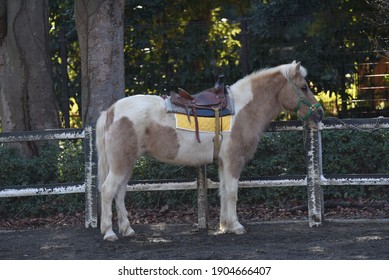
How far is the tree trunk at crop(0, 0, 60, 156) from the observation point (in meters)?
11.6

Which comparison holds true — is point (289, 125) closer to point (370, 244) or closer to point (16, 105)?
point (370, 244)

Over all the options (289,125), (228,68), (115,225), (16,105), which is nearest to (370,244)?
(289,125)

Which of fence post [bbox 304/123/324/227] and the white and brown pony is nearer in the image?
the white and brown pony

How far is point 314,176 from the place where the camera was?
9.05 metres

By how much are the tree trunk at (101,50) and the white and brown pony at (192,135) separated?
179 cm

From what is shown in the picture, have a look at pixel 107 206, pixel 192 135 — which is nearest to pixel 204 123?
pixel 192 135

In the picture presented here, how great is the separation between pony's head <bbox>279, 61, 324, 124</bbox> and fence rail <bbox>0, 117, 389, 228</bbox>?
0.78 ft

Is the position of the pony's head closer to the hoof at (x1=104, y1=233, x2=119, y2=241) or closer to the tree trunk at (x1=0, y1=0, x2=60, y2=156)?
the hoof at (x1=104, y1=233, x2=119, y2=241)

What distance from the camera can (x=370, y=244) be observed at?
7930 millimetres

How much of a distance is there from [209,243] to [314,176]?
62.0 inches

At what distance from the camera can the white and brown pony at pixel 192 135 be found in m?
8.52

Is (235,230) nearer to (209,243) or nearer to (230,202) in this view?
(230,202)

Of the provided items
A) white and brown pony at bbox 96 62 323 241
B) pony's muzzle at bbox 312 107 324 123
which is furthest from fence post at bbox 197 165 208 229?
pony's muzzle at bbox 312 107 324 123

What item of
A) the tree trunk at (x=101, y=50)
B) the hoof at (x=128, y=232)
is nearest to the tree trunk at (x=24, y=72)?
the tree trunk at (x=101, y=50)
